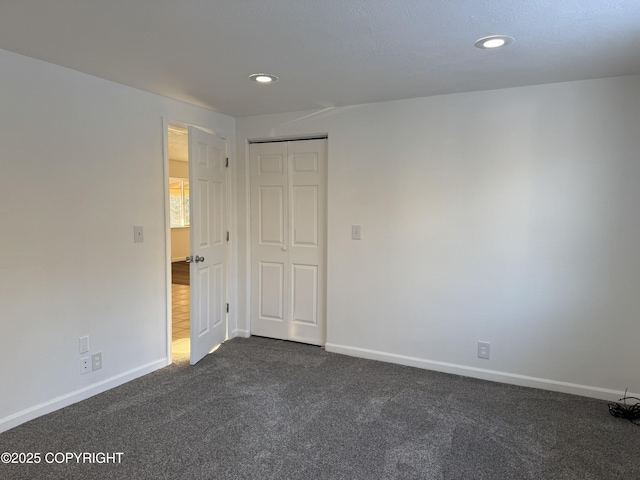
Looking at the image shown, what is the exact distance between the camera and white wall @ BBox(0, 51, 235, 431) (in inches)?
96.4

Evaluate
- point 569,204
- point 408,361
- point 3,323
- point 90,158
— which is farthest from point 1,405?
point 569,204

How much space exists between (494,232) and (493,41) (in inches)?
57.2

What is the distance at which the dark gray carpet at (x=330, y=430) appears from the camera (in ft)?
6.89

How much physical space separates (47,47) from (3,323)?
1615 mm

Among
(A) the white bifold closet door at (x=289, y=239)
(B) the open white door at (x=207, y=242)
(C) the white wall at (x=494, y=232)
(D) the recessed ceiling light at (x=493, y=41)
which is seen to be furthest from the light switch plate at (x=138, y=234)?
(D) the recessed ceiling light at (x=493, y=41)

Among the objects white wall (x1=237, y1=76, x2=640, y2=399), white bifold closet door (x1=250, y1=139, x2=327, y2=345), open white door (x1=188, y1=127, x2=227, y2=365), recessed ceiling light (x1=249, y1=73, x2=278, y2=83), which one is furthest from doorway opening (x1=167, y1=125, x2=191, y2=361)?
white wall (x1=237, y1=76, x2=640, y2=399)

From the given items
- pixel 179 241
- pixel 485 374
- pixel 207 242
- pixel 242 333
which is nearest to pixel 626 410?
pixel 485 374

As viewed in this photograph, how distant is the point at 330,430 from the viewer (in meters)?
2.46

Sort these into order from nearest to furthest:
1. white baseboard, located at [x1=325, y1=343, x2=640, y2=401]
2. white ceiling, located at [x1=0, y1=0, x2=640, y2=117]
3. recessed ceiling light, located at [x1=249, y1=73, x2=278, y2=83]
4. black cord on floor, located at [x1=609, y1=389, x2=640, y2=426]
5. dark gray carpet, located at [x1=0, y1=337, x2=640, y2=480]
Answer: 1. white ceiling, located at [x1=0, y1=0, x2=640, y2=117]
2. dark gray carpet, located at [x1=0, y1=337, x2=640, y2=480]
3. black cord on floor, located at [x1=609, y1=389, x2=640, y2=426]
4. recessed ceiling light, located at [x1=249, y1=73, x2=278, y2=83]
5. white baseboard, located at [x1=325, y1=343, x2=640, y2=401]

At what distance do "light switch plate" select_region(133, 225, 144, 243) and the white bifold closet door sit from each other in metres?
1.25

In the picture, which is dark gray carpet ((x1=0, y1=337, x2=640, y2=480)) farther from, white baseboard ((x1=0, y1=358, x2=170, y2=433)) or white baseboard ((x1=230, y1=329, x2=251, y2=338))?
white baseboard ((x1=230, y1=329, x2=251, y2=338))

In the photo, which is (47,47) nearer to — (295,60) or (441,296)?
(295,60)

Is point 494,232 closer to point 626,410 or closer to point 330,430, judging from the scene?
point 626,410

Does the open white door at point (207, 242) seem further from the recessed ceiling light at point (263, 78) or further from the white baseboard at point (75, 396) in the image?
the recessed ceiling light at point (263, 78)
